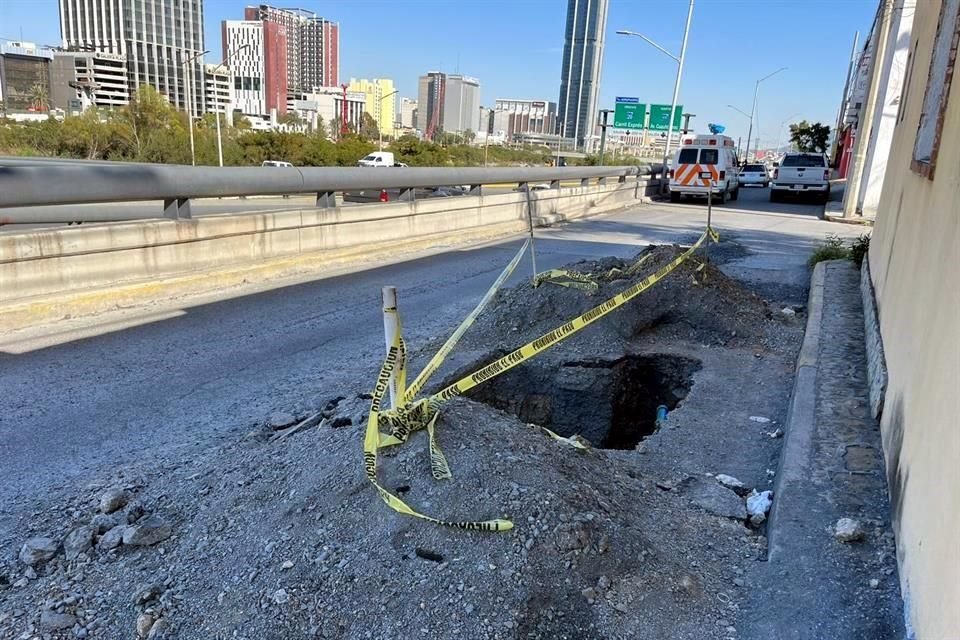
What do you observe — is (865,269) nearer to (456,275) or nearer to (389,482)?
(456,275)

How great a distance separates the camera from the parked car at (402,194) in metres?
13.0

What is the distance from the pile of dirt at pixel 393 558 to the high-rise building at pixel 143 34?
5121 inches

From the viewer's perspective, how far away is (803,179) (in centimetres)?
3089

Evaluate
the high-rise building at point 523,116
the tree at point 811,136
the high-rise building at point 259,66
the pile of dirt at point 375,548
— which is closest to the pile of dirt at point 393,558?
the pile of dirt at point 375,548

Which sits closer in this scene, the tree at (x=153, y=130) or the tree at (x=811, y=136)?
the tree at (x=153, y=130)

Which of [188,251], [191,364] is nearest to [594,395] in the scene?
[191,364]

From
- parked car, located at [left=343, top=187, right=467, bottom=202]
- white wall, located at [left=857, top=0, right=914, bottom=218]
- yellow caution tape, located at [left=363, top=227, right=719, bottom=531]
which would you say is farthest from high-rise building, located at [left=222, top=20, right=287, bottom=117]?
yellow caution tape, located at [left=363, top=227, right=719, bottom=531]

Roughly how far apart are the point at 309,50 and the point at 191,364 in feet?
582

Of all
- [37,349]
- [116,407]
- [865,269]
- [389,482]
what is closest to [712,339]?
[865,269]

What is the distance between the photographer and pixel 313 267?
33.6 feet

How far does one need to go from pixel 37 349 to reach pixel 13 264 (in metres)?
0.96

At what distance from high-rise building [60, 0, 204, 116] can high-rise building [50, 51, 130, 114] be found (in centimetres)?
201

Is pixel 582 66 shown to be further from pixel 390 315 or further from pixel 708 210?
pixel 390 315

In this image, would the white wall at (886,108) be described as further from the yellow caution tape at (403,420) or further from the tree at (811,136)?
the tree at (811,136)
